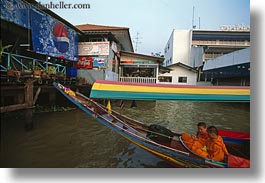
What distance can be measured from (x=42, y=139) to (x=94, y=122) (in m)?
1.68

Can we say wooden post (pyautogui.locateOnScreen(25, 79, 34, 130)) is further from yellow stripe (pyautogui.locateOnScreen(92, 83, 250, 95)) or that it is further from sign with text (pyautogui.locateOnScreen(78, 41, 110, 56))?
sign with text (pyautogui.locateOnScreen(78, 41, 110, 56))

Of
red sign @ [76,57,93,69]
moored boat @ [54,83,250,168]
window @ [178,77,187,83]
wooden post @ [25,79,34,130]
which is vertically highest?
red sign @ [76,57,93,69]

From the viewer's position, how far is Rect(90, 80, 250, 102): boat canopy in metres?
2.74

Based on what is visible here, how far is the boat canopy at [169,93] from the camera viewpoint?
2.74 m

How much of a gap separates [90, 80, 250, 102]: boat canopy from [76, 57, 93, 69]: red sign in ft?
14.1

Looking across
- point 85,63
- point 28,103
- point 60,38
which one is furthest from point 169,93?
point 85,63

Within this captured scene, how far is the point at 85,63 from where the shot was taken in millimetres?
6973

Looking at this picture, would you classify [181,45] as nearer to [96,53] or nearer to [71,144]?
[96,53]

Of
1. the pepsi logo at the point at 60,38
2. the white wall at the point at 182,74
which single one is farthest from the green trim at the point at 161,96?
the white wall at the point at 182,74

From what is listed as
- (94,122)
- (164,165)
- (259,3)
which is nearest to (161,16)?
(259,3)

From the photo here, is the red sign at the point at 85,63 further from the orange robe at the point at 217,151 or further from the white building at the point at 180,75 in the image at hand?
the white building at the point at 180,75

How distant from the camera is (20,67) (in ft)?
14.5

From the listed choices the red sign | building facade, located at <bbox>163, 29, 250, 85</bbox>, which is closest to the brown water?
the red sign

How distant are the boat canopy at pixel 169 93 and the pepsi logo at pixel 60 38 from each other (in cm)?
328
